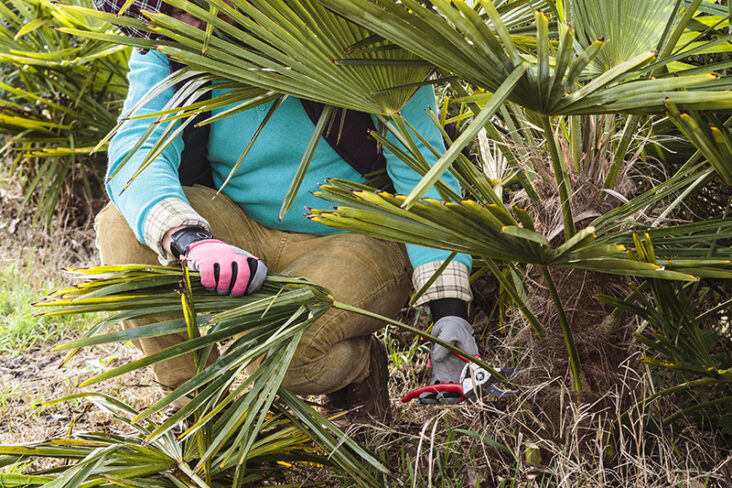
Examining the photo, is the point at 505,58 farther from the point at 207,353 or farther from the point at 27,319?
the point at 27,319

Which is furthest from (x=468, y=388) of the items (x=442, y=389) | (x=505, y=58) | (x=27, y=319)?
(x=27, y=319)

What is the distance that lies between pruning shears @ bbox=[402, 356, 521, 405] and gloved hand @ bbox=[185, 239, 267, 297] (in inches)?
16.6

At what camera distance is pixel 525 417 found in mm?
1532

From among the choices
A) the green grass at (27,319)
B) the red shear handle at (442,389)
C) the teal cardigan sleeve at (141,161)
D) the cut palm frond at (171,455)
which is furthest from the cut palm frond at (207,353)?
the green grass at (27,319)

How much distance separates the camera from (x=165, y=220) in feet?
5.21

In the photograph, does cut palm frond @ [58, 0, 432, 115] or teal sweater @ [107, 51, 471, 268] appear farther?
teal sweater @ [107, 51, 471, 268]

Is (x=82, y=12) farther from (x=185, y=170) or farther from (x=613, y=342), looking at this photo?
(x=613, y=342)

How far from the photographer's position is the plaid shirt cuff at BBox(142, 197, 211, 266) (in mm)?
1586

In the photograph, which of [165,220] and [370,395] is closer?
[165,220]

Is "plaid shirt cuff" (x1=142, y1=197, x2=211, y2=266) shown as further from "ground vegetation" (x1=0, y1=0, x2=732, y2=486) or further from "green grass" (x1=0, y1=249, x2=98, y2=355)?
"green grass" (x1=0, y1=249, x2=98, y2=355)

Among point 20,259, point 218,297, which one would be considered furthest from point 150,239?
point 20,259

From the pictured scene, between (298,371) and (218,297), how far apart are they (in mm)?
421

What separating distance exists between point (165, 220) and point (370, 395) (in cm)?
75

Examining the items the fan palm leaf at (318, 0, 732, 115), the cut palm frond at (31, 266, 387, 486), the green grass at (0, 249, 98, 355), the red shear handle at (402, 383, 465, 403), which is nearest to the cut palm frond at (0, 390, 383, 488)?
the cut palm frond at (31, 266, 387, 486)
